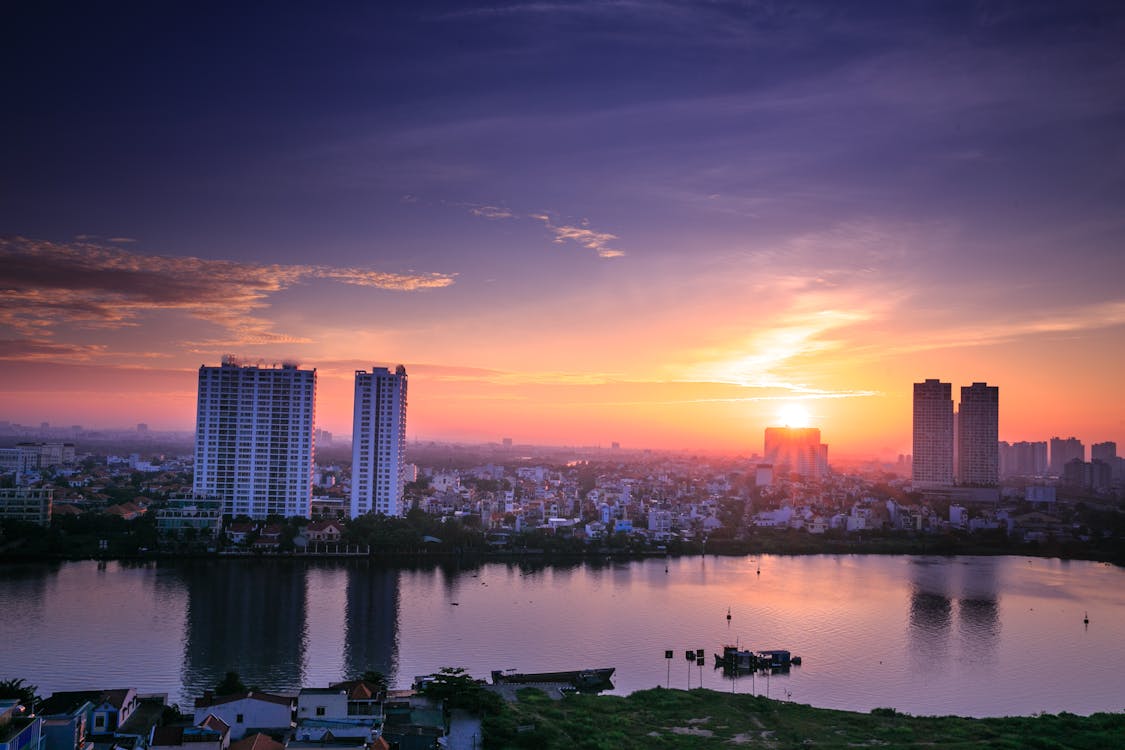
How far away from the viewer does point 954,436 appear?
34656 mm

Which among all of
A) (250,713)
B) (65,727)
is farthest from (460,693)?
(65,727)

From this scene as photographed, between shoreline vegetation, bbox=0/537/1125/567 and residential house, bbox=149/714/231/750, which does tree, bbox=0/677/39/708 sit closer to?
residential house, bbox=149/714/231/750

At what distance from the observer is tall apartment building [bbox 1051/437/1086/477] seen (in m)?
49.2

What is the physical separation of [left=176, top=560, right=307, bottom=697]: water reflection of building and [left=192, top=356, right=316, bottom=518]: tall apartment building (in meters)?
3.35

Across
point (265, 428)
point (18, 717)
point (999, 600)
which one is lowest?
point (999, 600)

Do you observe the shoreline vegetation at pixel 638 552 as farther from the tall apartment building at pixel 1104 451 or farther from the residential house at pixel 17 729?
the tall apartment building at pixel 1104 451

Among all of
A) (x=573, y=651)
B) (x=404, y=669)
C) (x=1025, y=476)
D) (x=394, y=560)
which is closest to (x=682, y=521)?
(x=394, y=560)

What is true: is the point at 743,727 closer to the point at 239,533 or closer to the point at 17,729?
the point at 17,729

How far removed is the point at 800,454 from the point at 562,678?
39.1 metres

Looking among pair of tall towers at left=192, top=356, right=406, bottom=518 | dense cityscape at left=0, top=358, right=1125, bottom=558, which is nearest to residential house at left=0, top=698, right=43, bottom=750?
dense cityscape at left=0, top=358, right=1125, bottom=558

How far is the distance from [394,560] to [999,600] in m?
10.9

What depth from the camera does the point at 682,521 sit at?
23.3 metres

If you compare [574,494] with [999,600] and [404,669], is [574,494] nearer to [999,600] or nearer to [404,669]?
[999,600]

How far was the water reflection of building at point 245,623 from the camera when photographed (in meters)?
8.04
